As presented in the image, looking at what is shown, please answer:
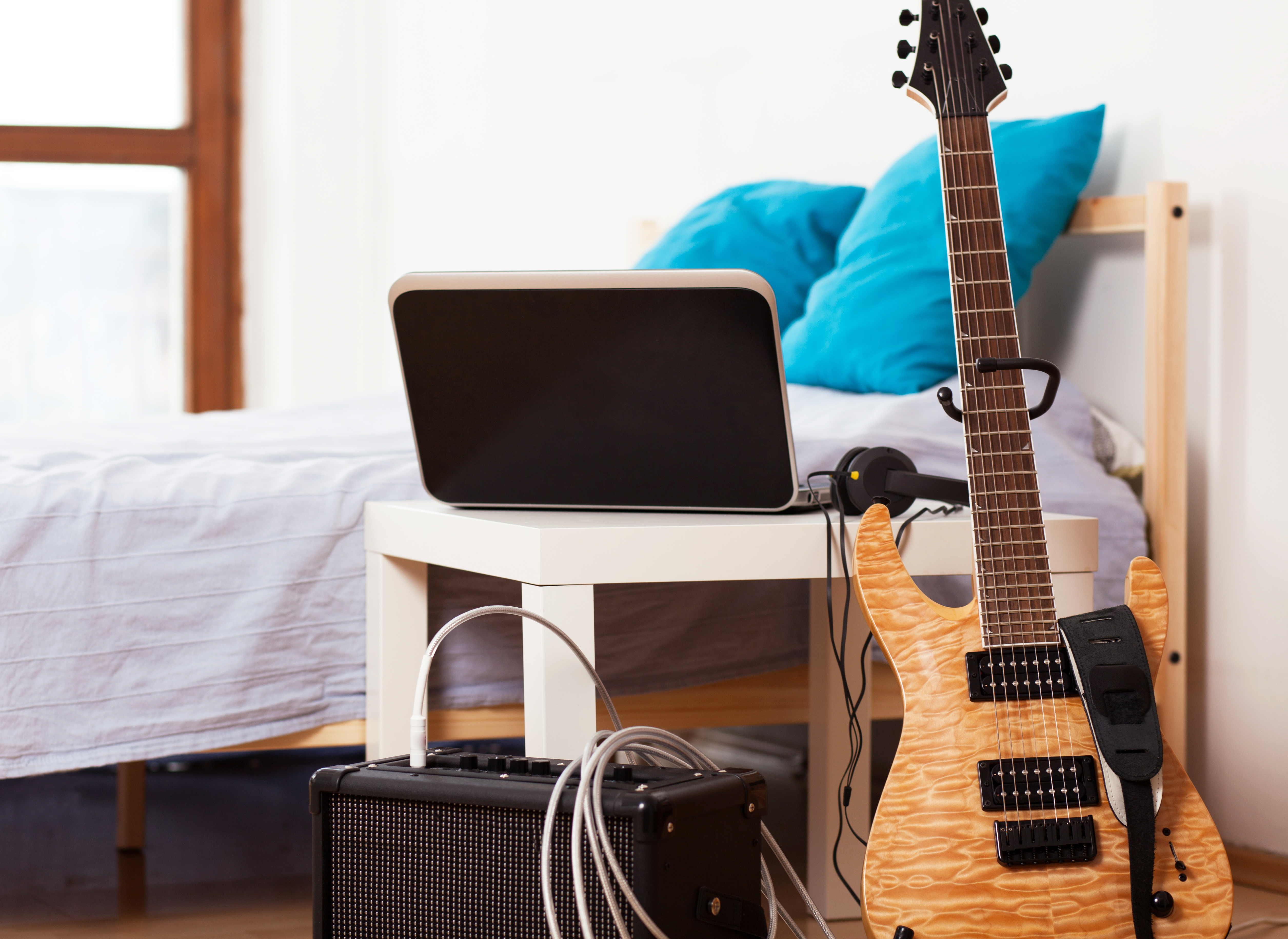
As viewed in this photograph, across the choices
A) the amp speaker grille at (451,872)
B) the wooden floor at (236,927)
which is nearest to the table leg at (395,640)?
the wooden floor at (236,927)

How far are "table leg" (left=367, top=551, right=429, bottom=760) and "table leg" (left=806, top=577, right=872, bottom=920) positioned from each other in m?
0.40

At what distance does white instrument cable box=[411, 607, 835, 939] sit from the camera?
2.94ft

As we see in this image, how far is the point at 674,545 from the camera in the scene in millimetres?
1083

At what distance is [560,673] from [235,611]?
46cm

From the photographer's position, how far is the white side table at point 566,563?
106cm

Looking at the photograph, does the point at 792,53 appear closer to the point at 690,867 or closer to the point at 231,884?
the point at 231,884

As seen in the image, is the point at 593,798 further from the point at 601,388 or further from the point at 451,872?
the point at 601,388

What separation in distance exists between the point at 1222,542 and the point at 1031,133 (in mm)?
522

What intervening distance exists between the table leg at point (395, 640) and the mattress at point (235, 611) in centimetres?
6

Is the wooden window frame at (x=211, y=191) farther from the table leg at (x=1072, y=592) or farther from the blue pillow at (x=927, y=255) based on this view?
the table leg at (x=1072, y=592)

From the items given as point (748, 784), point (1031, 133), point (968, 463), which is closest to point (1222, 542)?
point (1031, 133)

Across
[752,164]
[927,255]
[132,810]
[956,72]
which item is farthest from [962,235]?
[752,164]

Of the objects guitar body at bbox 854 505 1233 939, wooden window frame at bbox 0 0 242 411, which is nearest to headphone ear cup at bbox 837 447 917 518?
guitar body at bbox 854 505 1233 939

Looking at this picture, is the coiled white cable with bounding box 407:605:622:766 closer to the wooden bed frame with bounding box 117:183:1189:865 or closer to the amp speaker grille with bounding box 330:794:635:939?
the amp speaker grille with bounding box 330:794:635:939
